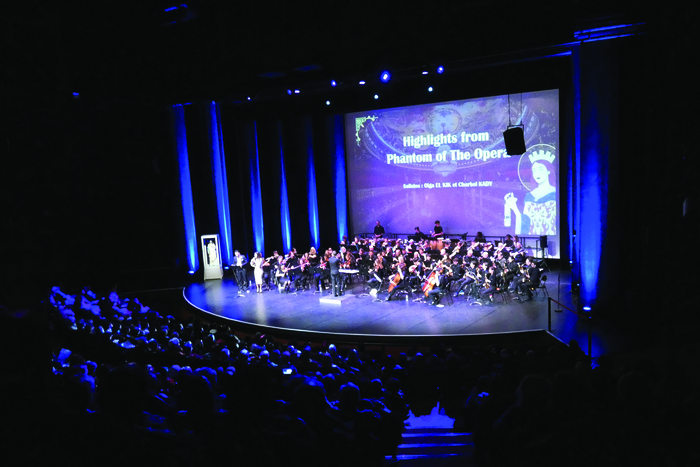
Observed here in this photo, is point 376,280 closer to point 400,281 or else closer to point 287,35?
point 400,281

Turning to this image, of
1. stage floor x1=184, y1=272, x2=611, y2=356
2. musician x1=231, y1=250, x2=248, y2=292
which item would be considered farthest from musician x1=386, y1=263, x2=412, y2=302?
musician x1=231, y1=250, x2=248, y2=292

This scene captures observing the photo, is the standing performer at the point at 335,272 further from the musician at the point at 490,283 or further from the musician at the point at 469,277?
the musician at the point at 490,283

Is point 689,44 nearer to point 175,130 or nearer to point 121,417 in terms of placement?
point 121,417

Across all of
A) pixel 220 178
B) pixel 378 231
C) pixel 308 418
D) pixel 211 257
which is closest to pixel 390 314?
pixel 378 231

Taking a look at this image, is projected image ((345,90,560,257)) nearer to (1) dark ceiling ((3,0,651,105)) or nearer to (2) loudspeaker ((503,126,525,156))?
(2) loudspeaker ((503,126,525,156))

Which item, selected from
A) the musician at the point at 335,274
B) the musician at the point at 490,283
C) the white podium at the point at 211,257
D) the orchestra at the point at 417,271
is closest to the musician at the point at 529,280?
the orchestra at the point at 417,271

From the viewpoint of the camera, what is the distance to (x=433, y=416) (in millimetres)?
5207

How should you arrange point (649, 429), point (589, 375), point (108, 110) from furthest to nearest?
point (108, 110) < point (589, 375) < point (649, 429)

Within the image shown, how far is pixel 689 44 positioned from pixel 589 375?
6775 millimetres

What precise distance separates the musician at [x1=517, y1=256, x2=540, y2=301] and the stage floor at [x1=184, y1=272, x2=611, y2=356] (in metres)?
0.29

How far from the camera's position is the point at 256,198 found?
17.5m

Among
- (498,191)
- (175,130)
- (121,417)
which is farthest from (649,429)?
(175,130)

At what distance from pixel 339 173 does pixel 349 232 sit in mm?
2351

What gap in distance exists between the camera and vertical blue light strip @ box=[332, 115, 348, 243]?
18.1m
